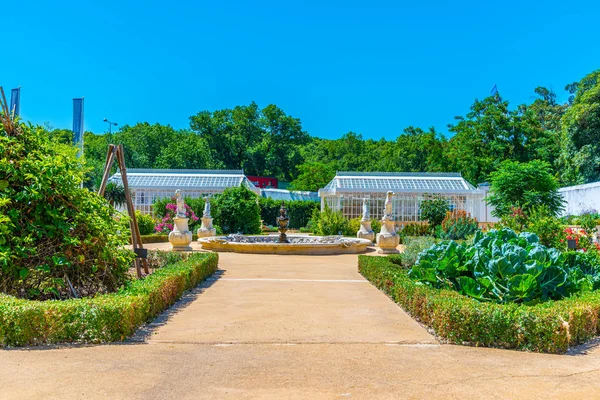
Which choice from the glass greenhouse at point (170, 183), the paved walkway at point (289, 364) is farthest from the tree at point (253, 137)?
the paved walkway at point (289, 364)

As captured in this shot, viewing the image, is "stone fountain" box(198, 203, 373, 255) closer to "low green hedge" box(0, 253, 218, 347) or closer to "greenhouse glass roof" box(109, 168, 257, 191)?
"low green hedge" box(0, 253, 218, 347)

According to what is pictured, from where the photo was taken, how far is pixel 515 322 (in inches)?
208

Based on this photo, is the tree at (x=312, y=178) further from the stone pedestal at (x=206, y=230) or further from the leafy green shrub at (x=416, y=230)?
the stone pedestal at (x=206, y=230)

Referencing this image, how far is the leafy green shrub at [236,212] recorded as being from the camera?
24156mm

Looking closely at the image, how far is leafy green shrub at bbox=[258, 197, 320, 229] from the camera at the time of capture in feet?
106

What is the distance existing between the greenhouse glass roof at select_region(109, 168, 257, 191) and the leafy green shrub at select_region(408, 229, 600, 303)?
22.5 meters

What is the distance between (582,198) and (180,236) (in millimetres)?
19223

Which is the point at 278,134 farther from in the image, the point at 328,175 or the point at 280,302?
the point at 280,302

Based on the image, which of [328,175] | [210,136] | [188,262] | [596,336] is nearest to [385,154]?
[328,175]

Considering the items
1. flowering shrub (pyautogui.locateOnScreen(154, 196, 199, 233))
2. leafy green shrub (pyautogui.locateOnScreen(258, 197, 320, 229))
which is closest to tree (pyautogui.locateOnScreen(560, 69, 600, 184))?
leafy green shrub (pyautogui.locateOnScreen(258, 197, 320, 229))

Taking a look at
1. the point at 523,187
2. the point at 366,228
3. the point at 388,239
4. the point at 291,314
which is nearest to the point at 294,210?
the point at 366,228

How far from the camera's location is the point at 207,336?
572cm

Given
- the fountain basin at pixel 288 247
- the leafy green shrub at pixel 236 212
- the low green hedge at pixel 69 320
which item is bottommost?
the low green hedge at pixel 69 320

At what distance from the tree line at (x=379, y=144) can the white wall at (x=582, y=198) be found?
473 cm
